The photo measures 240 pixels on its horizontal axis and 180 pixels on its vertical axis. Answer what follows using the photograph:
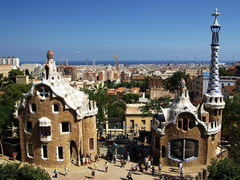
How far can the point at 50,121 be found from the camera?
29.0 metres

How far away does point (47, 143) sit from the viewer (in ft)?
96.8

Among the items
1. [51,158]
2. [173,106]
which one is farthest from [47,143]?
[173,106]

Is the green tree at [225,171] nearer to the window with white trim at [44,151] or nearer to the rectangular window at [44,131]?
the rectangular window at [44,131]

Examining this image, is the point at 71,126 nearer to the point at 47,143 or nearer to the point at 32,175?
the point at 47,143

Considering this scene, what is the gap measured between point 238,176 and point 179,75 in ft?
324

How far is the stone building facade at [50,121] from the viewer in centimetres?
2889

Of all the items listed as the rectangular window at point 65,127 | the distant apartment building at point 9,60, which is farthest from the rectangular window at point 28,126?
the distant apartment building at point 9,60

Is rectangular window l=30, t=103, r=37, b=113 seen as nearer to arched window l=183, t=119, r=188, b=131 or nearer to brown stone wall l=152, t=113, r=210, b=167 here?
brown stone wall l=152, t=113, r=210, b=167

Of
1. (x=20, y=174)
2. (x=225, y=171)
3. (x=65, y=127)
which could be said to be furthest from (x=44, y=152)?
(x=225, y=171)

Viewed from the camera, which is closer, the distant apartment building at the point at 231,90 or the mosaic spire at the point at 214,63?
the mosaic spire at the point at 214,63

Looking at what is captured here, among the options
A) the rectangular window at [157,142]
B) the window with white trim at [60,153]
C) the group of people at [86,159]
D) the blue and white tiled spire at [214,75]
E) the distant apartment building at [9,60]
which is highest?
the distant apartment building at [9,60]

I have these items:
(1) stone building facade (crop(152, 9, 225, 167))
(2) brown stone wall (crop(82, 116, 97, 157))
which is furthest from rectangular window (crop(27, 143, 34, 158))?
(1) stone building facade (crop(152, 9, 225, 167))

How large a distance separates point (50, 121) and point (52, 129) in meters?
1.05

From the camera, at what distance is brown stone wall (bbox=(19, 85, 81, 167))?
2902 cm
